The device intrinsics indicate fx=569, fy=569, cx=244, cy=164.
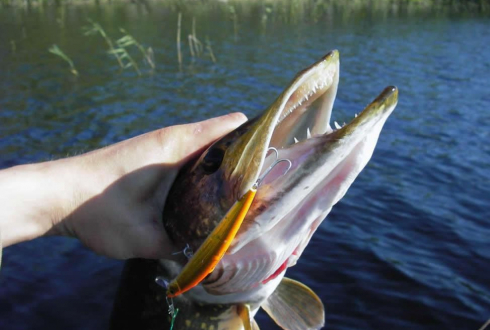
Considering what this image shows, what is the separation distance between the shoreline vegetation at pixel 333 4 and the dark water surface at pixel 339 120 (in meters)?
6.01

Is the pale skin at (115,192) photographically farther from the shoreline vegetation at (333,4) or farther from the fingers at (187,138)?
the shoreline vegetation at (333,4)

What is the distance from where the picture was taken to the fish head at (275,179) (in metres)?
1.82

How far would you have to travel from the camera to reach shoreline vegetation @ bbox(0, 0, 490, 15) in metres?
32.6

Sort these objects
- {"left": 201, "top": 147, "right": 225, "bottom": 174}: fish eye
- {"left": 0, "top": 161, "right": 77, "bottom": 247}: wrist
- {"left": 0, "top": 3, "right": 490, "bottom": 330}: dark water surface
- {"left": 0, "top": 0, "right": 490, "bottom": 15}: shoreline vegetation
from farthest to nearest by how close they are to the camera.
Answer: {"left": 0, "top": 0, "right": 490, "bottom": 15}: shoreline vegetation → {"left": 0, "top": 3, "right": 490, "bottom": 330}: dark water surface → {"left": 0, "top": 161, "right": 77, "bottom": 247}: wrist → {"left": 201, "top": 147, "right": 225, "bottom": 174}: fish eye

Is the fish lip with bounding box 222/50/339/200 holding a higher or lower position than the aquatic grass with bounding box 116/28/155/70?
higher

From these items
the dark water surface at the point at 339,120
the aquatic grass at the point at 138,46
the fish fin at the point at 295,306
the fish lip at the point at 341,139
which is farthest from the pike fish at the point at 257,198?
the aquatic grass at the point at 138,46

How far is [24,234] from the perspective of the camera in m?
2.28

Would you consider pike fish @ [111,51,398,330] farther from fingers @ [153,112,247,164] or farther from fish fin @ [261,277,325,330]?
fish fin @ [261,277,325,330]

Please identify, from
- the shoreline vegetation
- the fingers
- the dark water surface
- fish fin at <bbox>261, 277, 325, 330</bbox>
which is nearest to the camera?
the fingers

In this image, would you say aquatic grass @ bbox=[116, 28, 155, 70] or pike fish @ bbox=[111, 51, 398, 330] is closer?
pike fish @ bbox=[111, 51, 398, 330]

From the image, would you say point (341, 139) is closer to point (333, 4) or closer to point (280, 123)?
point (280, 123)

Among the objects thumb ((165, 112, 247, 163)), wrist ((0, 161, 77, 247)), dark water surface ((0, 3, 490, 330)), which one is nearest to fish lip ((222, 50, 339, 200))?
thumb ((165, 112, 247, 163))

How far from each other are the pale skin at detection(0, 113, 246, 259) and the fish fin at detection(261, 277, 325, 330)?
0.62 meters

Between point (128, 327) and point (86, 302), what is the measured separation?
132 inches
